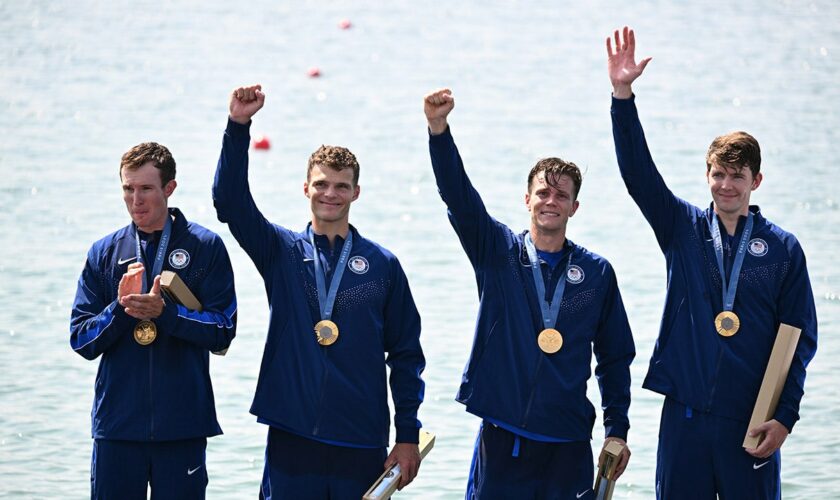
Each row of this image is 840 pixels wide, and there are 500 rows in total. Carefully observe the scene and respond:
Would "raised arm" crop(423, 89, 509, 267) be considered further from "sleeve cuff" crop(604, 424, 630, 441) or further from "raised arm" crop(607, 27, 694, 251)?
"sleeve cuff" crop(604, 424, 630, 441)

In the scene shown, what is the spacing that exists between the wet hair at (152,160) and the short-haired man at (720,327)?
5.83ft

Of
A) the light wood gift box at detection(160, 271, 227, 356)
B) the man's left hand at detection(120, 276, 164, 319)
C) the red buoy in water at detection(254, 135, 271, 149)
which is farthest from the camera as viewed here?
the red buoy in water at detection(254, 135, 271, 149)

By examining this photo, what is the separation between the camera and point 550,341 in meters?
6.06

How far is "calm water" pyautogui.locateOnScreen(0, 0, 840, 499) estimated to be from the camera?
10.6m

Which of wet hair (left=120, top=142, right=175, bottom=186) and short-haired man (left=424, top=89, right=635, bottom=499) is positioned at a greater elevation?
wet hair (left=120, top=142, right=175, bottom=186)

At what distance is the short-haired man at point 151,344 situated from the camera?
5.93 m

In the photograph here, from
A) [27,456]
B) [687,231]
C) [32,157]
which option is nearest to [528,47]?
[32,157]

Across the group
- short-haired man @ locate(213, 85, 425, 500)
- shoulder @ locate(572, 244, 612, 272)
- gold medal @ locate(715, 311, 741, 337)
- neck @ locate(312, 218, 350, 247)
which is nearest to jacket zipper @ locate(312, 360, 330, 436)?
short-haired man @ locate(213, 85, 425, 500)

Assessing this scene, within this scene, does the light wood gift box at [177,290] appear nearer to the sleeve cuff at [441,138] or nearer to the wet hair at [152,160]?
the wet hair at [152,160]

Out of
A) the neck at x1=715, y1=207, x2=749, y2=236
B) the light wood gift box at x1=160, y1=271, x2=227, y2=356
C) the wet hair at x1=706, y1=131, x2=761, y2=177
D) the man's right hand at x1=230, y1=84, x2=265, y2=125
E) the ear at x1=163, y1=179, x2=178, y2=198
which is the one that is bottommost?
the light wood gift box at x1=160, y1=271, x2=227, y2=356

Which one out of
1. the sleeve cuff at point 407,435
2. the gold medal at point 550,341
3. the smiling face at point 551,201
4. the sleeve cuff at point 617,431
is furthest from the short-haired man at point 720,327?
the sleeve cuff at point 407,435

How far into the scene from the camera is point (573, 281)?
6148 millimetres

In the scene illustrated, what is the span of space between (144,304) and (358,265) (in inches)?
34.3

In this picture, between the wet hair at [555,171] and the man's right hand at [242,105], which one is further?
the wet hair at [555,171]
